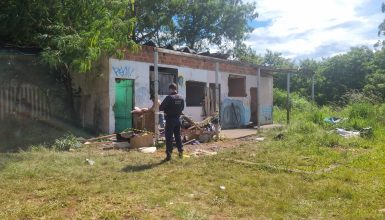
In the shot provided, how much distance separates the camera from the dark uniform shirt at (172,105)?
326 inches

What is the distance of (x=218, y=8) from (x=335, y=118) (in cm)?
1231

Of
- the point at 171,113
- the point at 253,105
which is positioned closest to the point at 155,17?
the point at 253,105

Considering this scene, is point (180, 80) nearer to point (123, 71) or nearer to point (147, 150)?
point (123, 71)

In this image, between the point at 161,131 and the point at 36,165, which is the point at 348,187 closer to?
the point at 36,165

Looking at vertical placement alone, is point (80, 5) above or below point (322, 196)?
above

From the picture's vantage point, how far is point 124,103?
→ 13375mm

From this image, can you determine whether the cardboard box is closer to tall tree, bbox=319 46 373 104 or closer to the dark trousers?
the dark trousers

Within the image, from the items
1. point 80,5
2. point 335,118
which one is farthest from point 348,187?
point 335,118

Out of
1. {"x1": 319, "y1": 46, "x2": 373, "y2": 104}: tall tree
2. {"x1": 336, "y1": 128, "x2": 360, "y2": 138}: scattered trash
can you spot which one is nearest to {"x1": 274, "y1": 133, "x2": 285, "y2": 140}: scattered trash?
{"x1": 336, "y1": 128, "x2": 360, "y2": 138}: scattered trash

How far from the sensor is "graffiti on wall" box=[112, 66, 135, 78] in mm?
12766

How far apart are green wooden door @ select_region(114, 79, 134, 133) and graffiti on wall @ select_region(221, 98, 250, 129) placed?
525 centimetres

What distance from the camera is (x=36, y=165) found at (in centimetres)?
734

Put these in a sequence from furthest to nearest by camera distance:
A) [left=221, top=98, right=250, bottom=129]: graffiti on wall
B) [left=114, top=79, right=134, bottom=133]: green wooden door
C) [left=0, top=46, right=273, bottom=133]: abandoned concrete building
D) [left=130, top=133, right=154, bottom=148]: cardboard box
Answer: [left=221, top=98, right=250, bottom=129]: graffiti on wall, [left=114, top=79, right=134, bottom=133]: green wooden door, [left=0, top=46, right=273, bottom=133]: abandoned concrete building, [left=130, top=133, right=154, bottom=148]: cardboard box

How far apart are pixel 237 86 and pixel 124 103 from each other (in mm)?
7477
